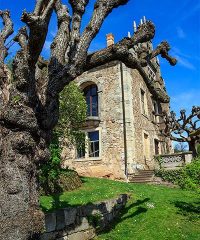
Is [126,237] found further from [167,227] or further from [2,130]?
[2,130]

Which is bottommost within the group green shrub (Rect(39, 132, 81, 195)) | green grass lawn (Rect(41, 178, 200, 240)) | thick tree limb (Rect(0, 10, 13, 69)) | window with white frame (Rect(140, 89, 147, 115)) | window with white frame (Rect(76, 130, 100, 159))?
green grass lawn (Rect(41, 178, 200, 240))

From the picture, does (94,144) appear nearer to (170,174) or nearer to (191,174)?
(170,174)

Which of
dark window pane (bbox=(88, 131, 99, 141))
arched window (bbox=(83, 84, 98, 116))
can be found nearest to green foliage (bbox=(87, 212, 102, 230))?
dark window pane (bbox=(88, 131, 99, 141))

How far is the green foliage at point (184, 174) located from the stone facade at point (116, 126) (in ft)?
6.28

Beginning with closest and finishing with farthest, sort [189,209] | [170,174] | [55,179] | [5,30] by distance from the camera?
[5,30]
[189,209]
[55,179]
[170,174]

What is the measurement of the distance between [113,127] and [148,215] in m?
11.1

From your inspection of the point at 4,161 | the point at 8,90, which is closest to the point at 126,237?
the point at 4,161

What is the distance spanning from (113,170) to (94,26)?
46.2 feet

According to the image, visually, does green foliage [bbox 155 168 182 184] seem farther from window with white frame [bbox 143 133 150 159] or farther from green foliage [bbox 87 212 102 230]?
green foliage [bbox 87 212 102 230]

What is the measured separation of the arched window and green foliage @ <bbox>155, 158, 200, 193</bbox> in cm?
671

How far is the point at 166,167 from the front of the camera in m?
19.5

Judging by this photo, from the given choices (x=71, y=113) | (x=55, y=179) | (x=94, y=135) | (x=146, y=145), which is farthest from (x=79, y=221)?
(x=146, y=145)

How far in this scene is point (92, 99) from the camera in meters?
22.9

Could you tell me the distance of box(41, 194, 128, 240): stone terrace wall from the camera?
709 cm
